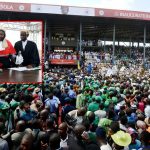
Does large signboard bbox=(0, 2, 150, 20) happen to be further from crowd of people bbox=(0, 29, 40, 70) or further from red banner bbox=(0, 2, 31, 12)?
crowd of people bbox=(0, 29, 40, 70)

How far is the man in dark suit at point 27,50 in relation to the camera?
8.84 metres

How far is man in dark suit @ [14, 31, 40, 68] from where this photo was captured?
8.84 metres

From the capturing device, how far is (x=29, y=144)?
4.97 metres

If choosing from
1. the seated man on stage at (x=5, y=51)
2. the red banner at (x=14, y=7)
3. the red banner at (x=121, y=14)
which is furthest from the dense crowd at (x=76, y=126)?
the red banner at (x=121, y=14)

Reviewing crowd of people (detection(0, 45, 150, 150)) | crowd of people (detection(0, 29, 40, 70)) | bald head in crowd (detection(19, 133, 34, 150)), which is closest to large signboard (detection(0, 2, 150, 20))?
crowd of people (detection(0, 45, 150, 150))

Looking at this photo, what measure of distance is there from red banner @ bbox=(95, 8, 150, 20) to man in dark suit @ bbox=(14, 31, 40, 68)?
22.8 meters

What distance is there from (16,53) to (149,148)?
15.3 feet

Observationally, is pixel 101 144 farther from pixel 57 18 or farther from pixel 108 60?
pixel 108 60

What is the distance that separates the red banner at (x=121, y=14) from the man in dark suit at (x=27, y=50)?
22.8 meters

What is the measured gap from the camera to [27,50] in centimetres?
904

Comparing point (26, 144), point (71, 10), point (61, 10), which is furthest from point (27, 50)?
point (71, 10)

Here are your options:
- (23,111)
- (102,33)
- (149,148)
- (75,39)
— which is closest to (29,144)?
(149,148)

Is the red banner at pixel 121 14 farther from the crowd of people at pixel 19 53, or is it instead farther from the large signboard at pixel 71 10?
the crowd of people at pixel 19 53

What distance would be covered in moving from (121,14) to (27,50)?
2388 cm
